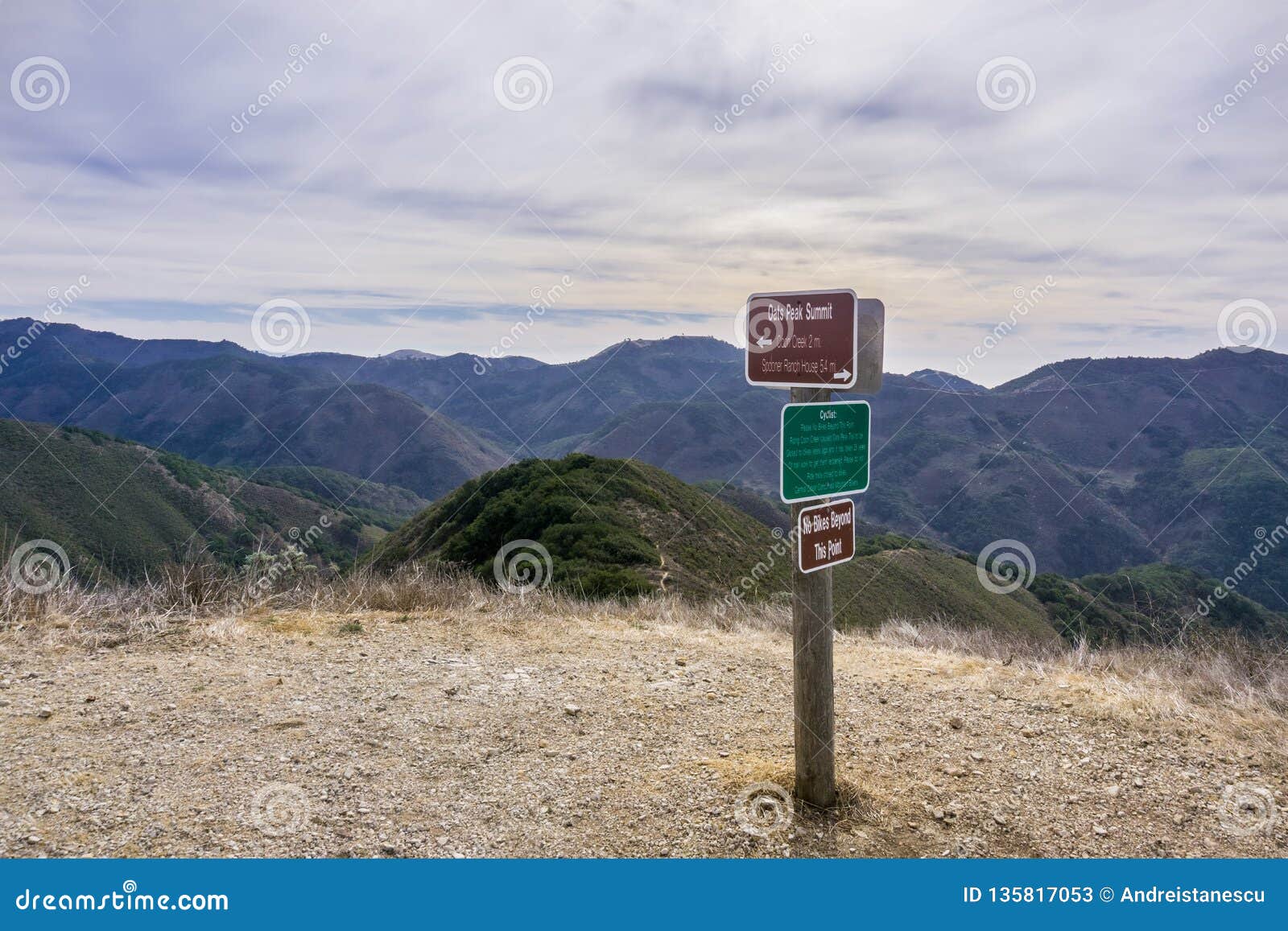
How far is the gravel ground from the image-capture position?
141 inches

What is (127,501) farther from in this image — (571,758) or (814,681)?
(814,681)

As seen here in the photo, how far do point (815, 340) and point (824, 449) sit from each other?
49cm

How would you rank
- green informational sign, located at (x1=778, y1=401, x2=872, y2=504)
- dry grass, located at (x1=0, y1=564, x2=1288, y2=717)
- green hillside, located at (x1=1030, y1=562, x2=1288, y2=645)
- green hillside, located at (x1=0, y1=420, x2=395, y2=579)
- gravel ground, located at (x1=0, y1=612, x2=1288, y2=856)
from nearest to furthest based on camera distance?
green informational sign, located at (x1=778, y1=401, x2=872, y2=504) → gravel ground, located at (x1=0, y1=612, x2=1288, y2=856) → dry grass, located at (x1=0, y1=564, x2=1288, y2=717) → green hillside, located at (x1=1030, y1=562, x2=1288, y2=645) → green hillside, located at (x1=0, y1=420, x2=395, y2=579)

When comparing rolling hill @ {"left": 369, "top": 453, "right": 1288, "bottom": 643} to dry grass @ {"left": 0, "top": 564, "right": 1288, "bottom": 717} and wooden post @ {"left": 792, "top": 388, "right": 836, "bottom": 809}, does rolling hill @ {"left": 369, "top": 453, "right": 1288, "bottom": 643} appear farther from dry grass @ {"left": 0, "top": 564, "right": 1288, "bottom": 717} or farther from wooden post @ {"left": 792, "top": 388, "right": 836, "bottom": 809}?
wooden post @ {"left": 792, "top": 388, "right": 836, "bottom": 809}

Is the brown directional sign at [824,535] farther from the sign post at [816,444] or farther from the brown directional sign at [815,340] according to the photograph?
the brown directional sign at [815,340]

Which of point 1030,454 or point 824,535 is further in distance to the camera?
point 1030,454

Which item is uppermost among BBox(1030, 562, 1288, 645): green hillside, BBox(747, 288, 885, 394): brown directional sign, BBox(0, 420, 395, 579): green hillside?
BBox(747, 288, 885, 394): brown directional sign

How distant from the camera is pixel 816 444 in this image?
358 centimetres

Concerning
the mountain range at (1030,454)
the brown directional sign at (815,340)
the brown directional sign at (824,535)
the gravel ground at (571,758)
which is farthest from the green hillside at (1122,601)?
the mountain range at (1030,454)

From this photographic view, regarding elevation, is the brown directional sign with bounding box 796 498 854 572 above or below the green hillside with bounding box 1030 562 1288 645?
above

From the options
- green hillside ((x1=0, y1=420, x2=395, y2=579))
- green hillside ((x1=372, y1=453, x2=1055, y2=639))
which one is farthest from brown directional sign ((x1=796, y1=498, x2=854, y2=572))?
green hillside ((x1=0, y1=420, x2=395, y2=579))

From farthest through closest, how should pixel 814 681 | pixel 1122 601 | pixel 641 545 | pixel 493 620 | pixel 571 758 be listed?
1. pixel 1122 601
2. pixel 641 545
3. pixel 493 620
4. pixel 571 758
5. pixel 814 681

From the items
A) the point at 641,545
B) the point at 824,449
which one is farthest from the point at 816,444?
the point at 641,545

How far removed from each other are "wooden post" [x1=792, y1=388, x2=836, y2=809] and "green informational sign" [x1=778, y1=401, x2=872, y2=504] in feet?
0.38
